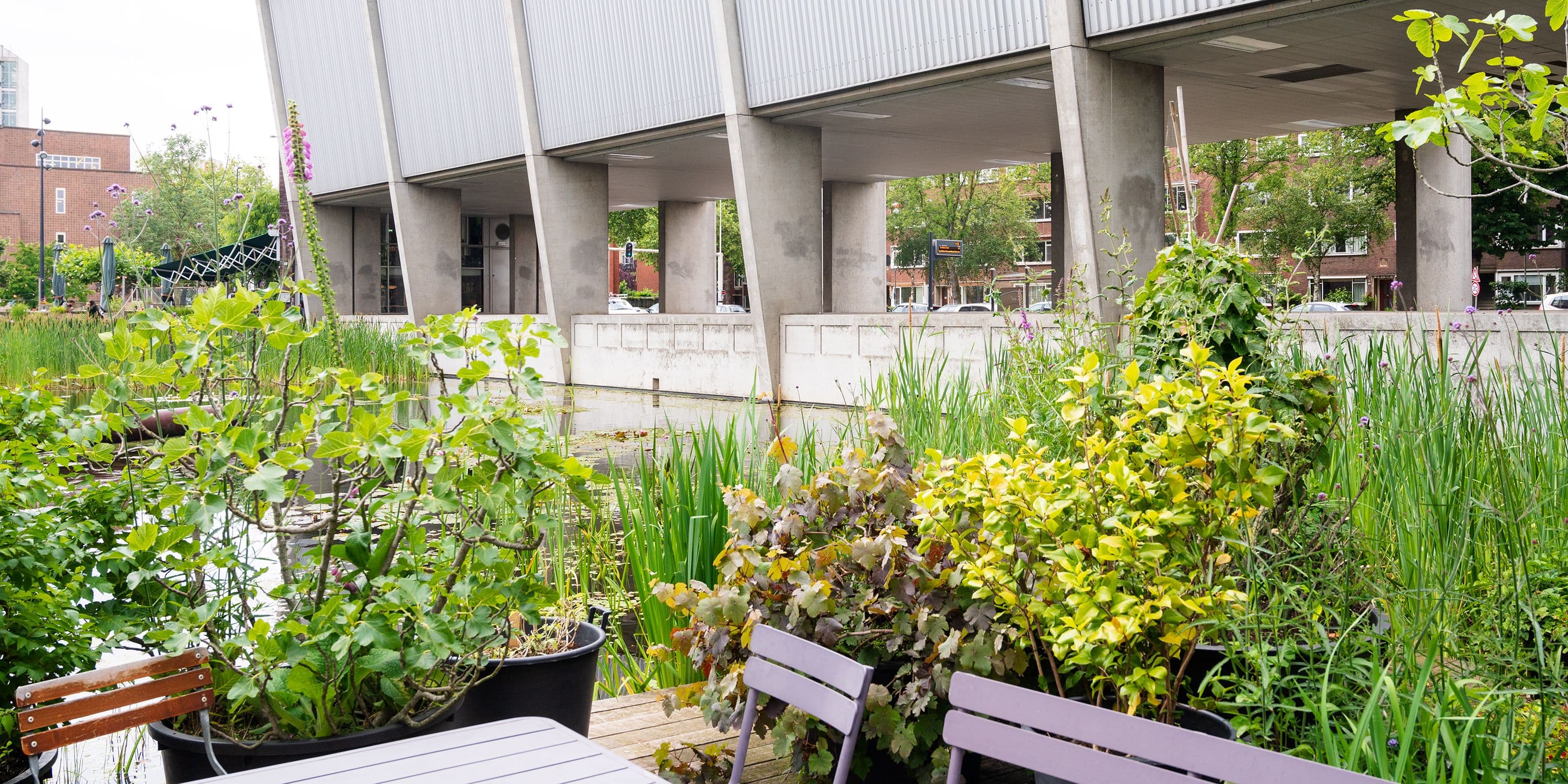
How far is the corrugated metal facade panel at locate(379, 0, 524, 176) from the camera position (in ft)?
66.5

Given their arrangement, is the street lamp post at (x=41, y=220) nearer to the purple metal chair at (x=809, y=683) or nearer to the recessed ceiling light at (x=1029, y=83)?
the recessed ceiling light at (x=1029, y=83)

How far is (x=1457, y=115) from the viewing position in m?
2.20

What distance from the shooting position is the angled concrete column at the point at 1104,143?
474 inches

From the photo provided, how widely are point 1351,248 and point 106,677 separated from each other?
2211 inches

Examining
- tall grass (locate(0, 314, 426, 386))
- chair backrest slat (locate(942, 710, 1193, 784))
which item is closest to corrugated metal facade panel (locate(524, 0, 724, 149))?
tall grass (locate(0, 314, 426, 386))

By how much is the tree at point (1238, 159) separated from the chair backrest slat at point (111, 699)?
35.8 metres

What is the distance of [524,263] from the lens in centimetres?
3603

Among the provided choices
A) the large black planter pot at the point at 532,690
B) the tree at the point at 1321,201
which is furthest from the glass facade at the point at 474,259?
the large black planter pot at the point at 532,690

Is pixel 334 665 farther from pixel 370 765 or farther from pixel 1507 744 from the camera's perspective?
pixel 1507 744

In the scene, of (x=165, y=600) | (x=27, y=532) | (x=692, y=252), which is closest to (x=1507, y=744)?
A: (x=165, y=600)

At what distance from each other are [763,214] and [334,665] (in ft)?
44.6

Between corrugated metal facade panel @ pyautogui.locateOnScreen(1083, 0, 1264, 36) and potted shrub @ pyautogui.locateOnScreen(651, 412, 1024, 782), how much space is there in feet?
29.4

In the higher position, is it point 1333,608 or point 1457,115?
point 1457,115

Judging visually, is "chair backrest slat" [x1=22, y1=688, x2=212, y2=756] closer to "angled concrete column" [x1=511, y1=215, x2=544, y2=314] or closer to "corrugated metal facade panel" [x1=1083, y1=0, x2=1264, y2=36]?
"corrugated metal facade panel" [x1=1083, y1=0, x2=1264, y2=36]
